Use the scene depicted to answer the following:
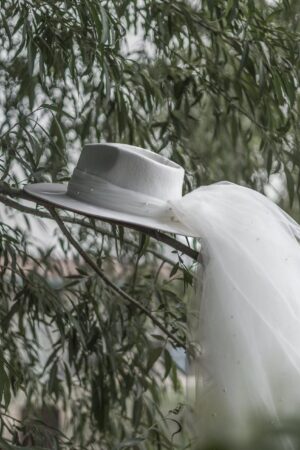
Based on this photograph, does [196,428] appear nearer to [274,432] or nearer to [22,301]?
[274,432]

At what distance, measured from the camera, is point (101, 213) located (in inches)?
55.4

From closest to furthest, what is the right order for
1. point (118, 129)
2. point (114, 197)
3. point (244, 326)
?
point (244, 326) → point (114, 197) → point (118, 129)

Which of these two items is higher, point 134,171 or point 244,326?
point 134,171

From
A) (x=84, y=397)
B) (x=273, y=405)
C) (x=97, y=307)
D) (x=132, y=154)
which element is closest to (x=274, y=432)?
(x=273, y=405)

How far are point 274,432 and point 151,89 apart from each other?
3.31 feet

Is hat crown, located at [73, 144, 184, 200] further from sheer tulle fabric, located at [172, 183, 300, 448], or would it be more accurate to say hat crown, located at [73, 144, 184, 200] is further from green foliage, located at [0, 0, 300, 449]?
green foliage, located at [0, 0, 300, 449]

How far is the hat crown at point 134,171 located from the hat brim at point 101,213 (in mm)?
54

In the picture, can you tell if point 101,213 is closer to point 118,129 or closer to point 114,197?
point 114,197

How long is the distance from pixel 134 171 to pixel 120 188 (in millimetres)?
33

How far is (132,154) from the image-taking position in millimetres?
1482

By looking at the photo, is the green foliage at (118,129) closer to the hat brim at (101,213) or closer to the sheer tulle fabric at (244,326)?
the hat brim at (101,213)

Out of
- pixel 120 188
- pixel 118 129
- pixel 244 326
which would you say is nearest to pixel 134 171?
pixel 120 188

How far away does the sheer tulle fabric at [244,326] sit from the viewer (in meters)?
1.30

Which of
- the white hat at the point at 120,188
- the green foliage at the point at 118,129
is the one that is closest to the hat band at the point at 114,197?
the white hat at the point at 120,188
